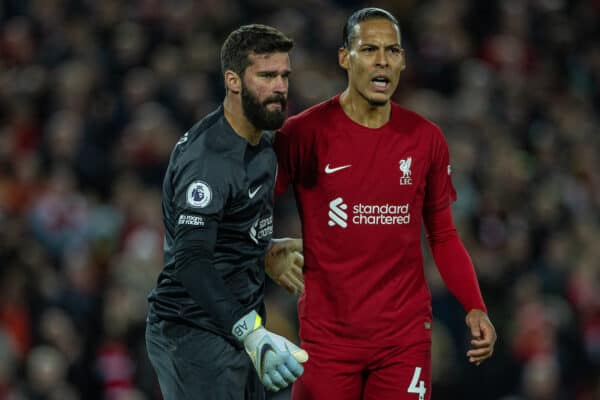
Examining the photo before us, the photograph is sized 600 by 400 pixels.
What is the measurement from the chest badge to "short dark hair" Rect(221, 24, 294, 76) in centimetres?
80

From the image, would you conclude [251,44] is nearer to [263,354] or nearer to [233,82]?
[233,82]

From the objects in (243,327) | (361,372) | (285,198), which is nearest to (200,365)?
(243,327)

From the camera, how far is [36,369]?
28.6 feet

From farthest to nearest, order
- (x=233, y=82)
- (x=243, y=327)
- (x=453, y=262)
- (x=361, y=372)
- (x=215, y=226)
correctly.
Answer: (x=453, y=262)
(x=361, y=372)
(x=233, y=82)
(x=215, y=226)
(x=243, y=327)

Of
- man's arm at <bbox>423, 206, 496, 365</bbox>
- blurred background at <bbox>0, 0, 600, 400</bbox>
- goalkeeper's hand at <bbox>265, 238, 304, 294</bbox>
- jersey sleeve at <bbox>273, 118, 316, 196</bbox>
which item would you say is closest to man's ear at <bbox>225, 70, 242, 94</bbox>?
jersey sleeve at <bbox>273, 118, 316, 196</bbox>

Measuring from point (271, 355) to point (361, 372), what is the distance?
100 centimetres

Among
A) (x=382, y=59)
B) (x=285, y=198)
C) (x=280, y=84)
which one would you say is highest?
(x=382, y=59)

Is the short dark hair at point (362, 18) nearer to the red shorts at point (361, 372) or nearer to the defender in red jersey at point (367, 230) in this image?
the defender in red jersey at point (367, 230)

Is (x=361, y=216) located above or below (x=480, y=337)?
above

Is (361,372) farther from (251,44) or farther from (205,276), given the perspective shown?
(251,44)

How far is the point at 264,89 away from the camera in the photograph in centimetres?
480

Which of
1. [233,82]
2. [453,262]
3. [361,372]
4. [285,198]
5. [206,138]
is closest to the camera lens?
[206,138]

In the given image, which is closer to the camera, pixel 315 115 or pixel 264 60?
pixel 264 60

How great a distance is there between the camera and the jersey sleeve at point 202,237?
4.52 metres
